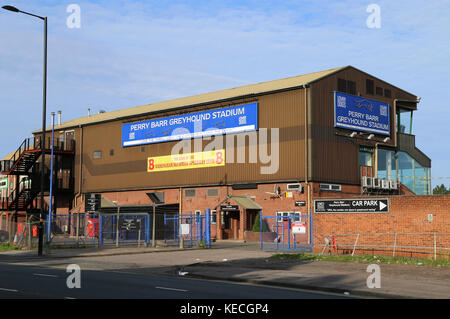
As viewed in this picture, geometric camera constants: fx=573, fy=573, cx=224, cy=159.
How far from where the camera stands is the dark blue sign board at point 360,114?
46.6 meters

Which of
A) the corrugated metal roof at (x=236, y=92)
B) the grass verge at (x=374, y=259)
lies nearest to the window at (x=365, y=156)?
the corrugated metal roof at (x=236, y=92)

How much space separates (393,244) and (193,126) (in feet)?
88.1

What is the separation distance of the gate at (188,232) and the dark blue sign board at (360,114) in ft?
44.9

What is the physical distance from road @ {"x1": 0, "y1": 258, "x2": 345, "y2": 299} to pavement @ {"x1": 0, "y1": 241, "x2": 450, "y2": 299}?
1.26 metres

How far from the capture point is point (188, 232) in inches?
1430

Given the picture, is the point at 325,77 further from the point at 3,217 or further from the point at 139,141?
the point at 3,217

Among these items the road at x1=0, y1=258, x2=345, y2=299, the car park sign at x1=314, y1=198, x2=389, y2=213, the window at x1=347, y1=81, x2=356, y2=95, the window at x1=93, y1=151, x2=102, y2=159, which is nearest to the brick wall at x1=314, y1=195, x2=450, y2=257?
the car park sign at x1=314, y1=198, x2=389, y2=213

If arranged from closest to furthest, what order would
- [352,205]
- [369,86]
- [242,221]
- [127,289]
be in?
[127,289]
[352,205]
[242,221]
[369,86]

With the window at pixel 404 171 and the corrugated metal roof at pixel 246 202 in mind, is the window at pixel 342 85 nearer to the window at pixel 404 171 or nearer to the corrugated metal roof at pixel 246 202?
the window at pixel 404 171

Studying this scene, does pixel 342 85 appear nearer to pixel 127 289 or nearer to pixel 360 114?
pixel 360 114

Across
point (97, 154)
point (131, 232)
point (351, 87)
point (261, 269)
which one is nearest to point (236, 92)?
point (351, 87)

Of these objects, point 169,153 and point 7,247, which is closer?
point 7,247

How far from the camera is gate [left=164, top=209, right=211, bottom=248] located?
122 feet

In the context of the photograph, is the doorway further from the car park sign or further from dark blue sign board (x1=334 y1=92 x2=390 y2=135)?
the car park sign
